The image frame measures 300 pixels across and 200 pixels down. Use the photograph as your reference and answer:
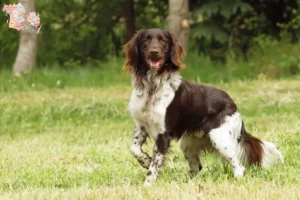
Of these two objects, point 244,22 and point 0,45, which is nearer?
point 244,22

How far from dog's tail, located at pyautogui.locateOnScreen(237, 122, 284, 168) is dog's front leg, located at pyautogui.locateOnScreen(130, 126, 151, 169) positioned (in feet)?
3.20

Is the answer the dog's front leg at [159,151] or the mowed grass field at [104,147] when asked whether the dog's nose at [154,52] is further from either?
the mowed grass field at [104,147]

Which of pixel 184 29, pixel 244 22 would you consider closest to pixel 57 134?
pixel 184 29

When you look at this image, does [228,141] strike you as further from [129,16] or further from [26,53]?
[129,16]

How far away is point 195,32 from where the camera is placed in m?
20.3

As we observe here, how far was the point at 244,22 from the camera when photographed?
21.7 meters

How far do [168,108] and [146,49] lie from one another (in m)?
0.58

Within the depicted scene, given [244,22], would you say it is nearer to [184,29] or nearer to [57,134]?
[184,29]

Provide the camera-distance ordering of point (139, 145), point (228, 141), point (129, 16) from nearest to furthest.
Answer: point (139, 145) < point (228, 141) < point (129, 16)

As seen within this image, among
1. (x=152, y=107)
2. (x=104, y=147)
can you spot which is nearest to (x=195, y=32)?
(x=104, y=147)

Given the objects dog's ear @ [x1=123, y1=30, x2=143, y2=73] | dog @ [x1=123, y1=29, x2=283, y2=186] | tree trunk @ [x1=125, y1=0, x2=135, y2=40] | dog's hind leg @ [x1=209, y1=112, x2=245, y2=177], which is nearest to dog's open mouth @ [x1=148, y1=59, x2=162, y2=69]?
dog @ [x1=123, y1=29, x2=283, y2=186]

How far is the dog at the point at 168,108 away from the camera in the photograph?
749 centimetres

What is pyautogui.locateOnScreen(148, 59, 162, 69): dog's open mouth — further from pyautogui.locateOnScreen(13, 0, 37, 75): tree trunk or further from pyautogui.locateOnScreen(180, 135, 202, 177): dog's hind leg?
pyautogui.locateOnScreen(13, 0, 37, 75): tree trunk

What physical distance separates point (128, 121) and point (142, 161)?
578 centimetres
